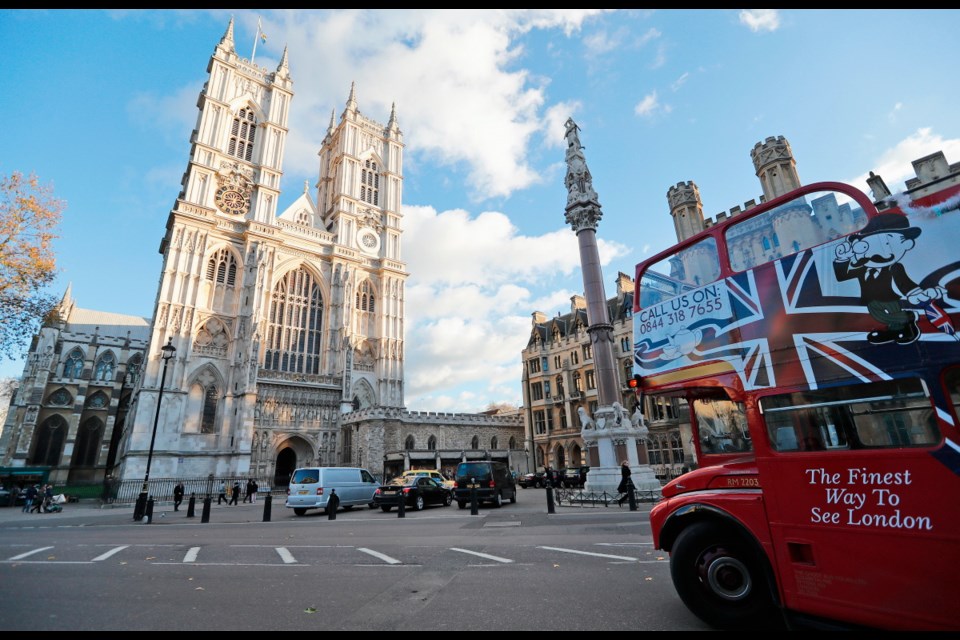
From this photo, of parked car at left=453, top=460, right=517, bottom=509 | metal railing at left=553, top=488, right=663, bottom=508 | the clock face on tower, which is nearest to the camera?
metal railing at left=553, top=488, right=663, bottom=508

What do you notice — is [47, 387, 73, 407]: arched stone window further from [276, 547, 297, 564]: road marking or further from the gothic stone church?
[276, 547, 297, 564]: road marking

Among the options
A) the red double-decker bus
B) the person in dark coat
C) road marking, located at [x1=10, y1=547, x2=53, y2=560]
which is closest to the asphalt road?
road marking, located at [x1=10, y1=547, x2=53, y2=560]

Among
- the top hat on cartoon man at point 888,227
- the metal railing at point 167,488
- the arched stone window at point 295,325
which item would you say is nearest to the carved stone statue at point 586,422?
the top hat on cartoon man at point 888,227

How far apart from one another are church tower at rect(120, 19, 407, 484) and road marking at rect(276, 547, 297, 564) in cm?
2801

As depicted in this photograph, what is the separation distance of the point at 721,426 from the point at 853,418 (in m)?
1.54

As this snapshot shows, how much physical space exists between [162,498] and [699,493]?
36.9m

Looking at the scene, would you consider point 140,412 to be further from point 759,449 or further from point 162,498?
point 759,449

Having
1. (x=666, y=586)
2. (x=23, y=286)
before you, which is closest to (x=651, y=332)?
(x=666, y=586)

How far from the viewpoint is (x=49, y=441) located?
48438mm

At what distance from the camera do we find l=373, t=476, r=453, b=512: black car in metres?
17.5

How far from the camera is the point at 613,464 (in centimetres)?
1786

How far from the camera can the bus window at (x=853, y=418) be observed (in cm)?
335

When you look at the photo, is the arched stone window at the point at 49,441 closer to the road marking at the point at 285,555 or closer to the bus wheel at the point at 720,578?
the road marking at the point at 285,555
